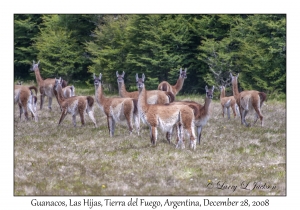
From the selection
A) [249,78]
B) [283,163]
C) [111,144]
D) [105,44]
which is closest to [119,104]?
[111,144]

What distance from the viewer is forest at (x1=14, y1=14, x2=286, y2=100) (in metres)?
28.5

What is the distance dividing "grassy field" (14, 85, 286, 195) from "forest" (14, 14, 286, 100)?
988 centimetres

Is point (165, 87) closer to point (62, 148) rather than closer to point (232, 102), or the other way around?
point (232, 102)

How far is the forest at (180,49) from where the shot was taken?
28469mm

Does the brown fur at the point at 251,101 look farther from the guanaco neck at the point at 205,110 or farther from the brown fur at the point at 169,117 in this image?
the brown fur at the point at 169,117

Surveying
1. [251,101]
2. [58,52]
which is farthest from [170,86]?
[58,52]

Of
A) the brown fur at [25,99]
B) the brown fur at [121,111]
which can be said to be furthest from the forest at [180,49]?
the brown fur at [121,111]

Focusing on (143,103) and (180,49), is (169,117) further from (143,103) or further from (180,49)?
(180,49)

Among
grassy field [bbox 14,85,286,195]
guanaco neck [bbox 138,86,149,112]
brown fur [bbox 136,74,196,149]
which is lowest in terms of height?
grassy field [bbox 14,85,286,195]

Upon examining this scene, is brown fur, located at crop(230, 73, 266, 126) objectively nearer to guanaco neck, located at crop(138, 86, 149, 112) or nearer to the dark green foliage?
guanaco neck, located at crop(138, 86, 149, 112)

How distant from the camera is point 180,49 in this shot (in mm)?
32969

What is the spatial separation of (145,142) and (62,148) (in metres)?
2.53

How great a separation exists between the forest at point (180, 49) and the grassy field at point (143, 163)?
988 centimetres

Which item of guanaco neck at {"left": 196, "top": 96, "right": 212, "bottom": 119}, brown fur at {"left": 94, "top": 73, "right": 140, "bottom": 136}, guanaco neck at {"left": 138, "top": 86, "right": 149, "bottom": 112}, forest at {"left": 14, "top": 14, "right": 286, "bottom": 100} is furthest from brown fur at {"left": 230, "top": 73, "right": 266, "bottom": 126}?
forest at {"left": 14, "top": 14, "right": 286, "bottom": 100}
